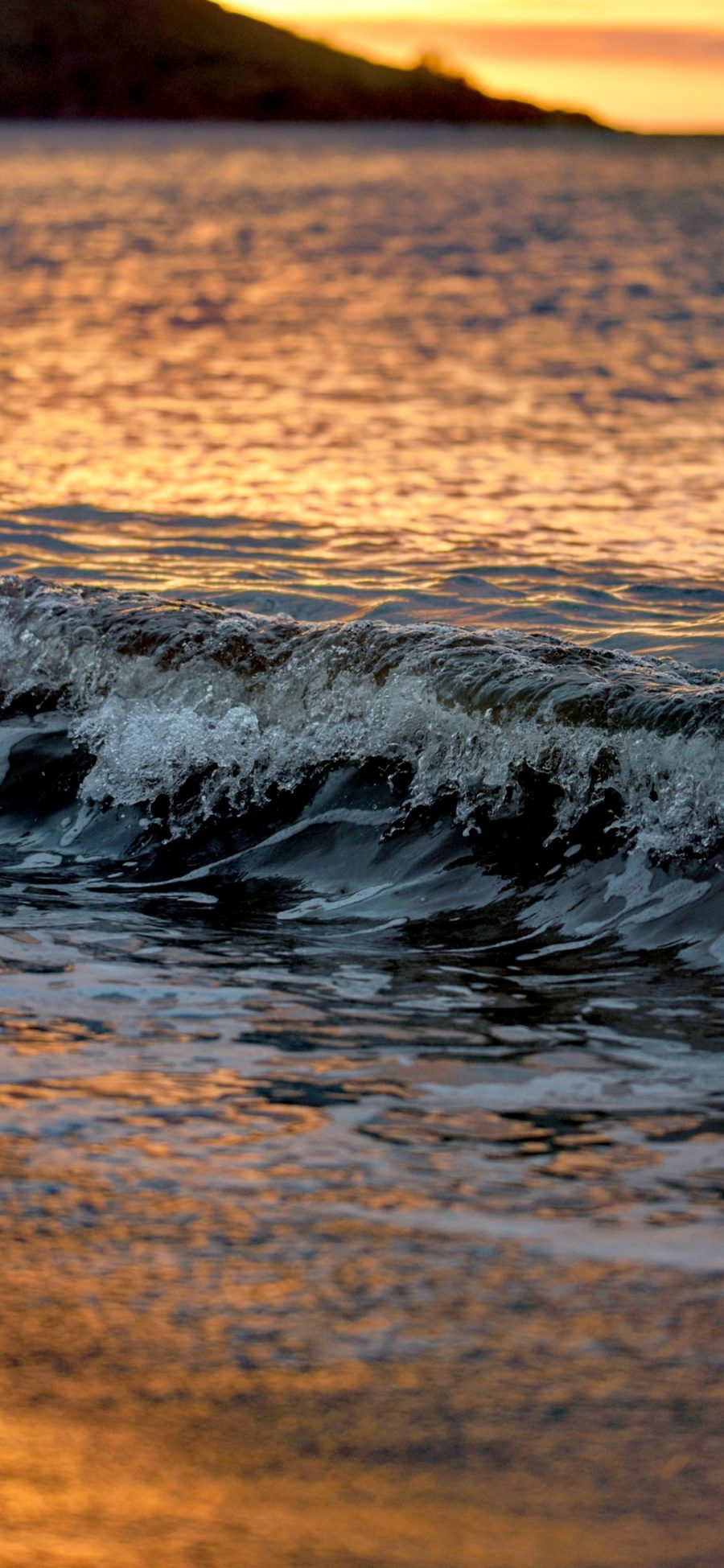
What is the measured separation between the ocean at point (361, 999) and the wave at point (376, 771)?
2 cm

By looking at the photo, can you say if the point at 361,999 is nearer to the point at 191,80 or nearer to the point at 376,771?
the point at 376,771

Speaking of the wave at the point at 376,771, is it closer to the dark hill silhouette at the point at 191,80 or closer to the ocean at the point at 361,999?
the ocean at the point at 361,999

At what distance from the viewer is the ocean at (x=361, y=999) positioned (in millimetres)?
2816

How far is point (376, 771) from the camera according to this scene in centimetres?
684

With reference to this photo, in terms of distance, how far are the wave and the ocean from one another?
0.7 inches

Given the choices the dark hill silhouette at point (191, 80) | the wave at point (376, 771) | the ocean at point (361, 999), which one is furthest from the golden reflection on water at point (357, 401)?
the dark hill silhouette at point (191, 80)

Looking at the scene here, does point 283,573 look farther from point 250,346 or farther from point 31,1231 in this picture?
point 250,346

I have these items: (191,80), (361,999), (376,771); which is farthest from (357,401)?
(191,80)

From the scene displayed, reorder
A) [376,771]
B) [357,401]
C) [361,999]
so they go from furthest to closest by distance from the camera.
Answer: [357,401] < [376,771] < [361,999]

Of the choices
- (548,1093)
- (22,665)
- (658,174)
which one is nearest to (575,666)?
(22,665)

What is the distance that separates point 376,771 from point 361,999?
203 centimetres

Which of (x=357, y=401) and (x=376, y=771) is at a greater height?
(x=357, y=401)

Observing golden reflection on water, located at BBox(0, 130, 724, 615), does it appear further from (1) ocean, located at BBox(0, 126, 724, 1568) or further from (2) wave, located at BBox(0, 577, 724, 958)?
(2) wave, located at BBox(0, 577, 724, 958)

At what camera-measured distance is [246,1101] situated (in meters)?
4.13
